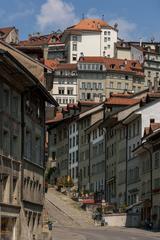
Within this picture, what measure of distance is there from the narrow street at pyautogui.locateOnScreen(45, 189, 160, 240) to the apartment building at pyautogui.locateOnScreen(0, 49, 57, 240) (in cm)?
1201

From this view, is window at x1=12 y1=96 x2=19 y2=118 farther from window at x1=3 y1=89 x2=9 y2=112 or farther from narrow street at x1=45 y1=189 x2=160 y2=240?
narrow street at x1=45 y1=189 x2=160 y2=240

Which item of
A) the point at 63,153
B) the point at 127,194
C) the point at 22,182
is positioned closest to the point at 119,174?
the point at 127,194

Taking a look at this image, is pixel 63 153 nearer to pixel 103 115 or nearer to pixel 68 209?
pixel 103 115

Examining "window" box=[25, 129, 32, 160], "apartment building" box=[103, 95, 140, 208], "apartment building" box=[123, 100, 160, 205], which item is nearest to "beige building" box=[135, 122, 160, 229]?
"apartment building" box=[123, 100, 160, 205]

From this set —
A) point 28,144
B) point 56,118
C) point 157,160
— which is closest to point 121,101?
point 157,160

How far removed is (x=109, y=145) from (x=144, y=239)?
51.7m

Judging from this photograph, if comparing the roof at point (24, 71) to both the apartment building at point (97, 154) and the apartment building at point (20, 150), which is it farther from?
the apartment building at point (97, 154)

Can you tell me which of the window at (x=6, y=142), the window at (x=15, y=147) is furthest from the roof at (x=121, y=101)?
the window at (x=6, y=142)

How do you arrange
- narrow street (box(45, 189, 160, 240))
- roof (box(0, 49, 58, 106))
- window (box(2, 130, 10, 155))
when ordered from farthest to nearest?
narrow street (box(45, 189, 160, 240))
window (box(2, 130, 10, 155))
roof (box(0, 49, 58, 106))

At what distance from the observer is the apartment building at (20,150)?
1778 inches

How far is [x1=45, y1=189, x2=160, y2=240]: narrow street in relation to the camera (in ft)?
226

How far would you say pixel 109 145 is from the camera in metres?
117

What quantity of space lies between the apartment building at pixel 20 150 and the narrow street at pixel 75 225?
12.0 meters

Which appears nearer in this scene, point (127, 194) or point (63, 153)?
point (127, 194)
